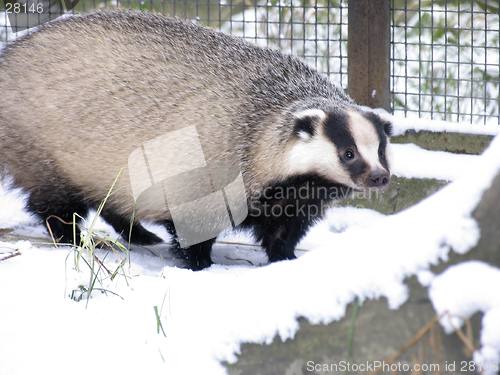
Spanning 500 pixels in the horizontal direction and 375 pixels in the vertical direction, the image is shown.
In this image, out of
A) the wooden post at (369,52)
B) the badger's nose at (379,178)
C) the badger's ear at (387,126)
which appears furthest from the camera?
the wooden post at (369,52)

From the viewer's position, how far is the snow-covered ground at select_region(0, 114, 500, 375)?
1702 mm

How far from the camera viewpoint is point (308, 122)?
11.1 feet

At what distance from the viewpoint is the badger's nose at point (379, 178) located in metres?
3.33

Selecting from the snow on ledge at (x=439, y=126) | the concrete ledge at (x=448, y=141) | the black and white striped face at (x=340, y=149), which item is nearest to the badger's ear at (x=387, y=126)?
the black and white striped face at (x=340, y=149)

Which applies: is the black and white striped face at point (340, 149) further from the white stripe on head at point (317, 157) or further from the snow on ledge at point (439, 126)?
the snow on ledge at point (439, 126)

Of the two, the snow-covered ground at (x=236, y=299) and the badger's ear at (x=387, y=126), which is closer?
the snow-covered ground at (x=236, y=299)

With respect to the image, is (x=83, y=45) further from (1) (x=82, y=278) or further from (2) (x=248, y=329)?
(2) (x=248, y=329)

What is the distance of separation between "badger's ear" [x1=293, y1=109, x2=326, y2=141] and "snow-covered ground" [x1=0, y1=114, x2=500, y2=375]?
1.19 m

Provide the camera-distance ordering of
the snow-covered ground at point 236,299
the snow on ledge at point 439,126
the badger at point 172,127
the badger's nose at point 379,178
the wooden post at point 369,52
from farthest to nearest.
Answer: the wooden post at point 369,52 < the snow on ledge at point 439,126 < the badger at point 172,127 < the badger's nose at point 379,178 < the snow-covered ground at point 236,299

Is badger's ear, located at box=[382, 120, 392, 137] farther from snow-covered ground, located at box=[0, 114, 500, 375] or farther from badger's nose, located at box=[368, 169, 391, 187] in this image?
snow-covered ground, located at box=[0, 114, 500, 375]

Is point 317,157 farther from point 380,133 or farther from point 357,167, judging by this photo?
point 380,133

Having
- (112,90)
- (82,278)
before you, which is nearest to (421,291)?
(82,278)

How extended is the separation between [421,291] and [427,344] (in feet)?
0.51

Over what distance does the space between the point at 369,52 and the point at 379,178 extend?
1.92 m
